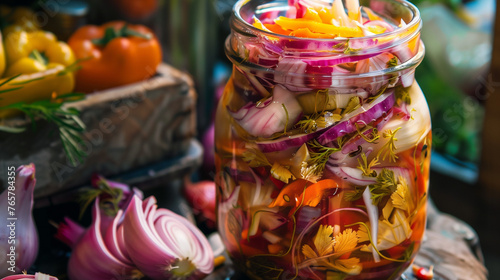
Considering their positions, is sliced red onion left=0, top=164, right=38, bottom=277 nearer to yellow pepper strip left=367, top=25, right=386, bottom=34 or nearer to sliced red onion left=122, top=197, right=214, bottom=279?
sliced red onion left=122, top=197, right=214, bottom=279

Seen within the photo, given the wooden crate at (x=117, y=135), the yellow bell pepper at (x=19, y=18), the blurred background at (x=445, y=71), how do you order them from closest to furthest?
the wooden crate at (x=117, y=135)
the yellow bell pepper at (x=19, y=18)
the blurred background at (x=445, y=71)

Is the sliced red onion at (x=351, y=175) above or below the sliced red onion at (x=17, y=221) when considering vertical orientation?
above

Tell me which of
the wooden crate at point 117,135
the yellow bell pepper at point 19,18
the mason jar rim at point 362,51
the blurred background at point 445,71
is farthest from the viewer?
the blurred background at point 445,71

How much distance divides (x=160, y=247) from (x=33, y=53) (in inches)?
15.0

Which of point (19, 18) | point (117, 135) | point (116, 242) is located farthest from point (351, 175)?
point (19, 18)

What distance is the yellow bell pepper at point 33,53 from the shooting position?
788mm

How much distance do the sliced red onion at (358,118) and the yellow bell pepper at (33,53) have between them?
17.9 inches

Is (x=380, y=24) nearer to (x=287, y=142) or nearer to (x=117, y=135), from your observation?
(x=287, y=142)

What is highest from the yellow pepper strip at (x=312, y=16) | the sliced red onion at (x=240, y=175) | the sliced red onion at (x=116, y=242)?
the yellow pepper strip at (x=312, y=16)

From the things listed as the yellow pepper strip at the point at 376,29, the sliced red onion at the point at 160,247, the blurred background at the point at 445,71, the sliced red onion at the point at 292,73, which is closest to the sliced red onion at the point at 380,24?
the yellow pepper strip at the point at 376,29

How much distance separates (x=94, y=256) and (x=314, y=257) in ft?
0.88

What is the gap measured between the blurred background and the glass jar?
1.69 ft

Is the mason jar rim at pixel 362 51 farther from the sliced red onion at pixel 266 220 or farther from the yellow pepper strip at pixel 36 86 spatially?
the yellow pepper strip at pixel 36 86

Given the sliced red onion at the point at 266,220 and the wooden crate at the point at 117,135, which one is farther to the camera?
the wooden crate at the point at 117,135
